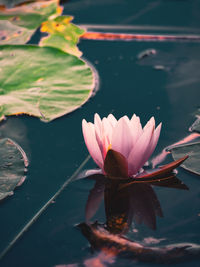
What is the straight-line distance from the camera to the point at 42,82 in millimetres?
2244

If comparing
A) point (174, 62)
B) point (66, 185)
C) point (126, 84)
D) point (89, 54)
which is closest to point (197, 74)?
point (174, 62)

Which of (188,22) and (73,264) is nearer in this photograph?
(73,264)

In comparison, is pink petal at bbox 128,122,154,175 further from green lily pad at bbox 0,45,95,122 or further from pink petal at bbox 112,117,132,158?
green lily pad at bbox 0,45,95,122

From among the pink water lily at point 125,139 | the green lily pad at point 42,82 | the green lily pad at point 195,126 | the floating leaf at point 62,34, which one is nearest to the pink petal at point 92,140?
the pink water lily at point 125,139

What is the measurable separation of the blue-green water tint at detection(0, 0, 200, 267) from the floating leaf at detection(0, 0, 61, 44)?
181mm

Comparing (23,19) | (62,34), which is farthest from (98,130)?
(23,19)

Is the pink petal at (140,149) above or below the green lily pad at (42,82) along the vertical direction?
below

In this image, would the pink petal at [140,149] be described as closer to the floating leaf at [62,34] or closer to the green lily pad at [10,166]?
the green lily pad at [10,166]

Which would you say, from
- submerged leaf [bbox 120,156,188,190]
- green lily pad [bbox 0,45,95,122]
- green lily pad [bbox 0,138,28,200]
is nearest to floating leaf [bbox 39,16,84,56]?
green lily pad [bbox 0,45,95,122]

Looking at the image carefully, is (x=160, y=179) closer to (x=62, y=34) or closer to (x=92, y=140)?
(x=92, y=140)

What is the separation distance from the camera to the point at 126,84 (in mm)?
2342

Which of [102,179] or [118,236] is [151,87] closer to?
[102,179]

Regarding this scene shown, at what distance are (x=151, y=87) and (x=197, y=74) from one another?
0.32 metres

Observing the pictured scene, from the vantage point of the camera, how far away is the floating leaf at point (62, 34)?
2688mm
